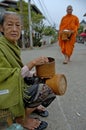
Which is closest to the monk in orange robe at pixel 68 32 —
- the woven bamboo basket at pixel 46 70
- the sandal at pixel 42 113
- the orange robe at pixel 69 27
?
the orange robe at pixel 69 27

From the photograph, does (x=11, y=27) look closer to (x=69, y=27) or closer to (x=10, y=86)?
(x=10, y=86)

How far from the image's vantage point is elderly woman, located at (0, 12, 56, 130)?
2.74 m

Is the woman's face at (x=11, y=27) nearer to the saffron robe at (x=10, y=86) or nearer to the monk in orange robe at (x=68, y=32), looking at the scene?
the saffron robe at (x=10, y=86)

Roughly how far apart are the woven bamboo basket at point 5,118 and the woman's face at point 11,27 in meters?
0.70

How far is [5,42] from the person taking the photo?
3.01m

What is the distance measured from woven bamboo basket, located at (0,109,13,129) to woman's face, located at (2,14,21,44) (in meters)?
0.70

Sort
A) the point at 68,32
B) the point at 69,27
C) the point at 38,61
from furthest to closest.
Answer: the point at 69,27 < the point at 68,32 < the point at 38,61

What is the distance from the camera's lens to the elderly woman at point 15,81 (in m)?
2.74

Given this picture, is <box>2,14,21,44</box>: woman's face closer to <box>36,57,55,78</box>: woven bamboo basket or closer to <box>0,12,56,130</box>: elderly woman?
<box>0,12,56,130</box>: elderly woman

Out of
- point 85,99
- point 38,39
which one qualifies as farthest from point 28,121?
point 38,39

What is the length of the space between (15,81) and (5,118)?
0.38 meters

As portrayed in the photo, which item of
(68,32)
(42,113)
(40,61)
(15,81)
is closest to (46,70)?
(40,61)

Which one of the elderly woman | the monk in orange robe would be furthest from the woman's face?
the monk in orange robe

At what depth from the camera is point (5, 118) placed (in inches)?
114
